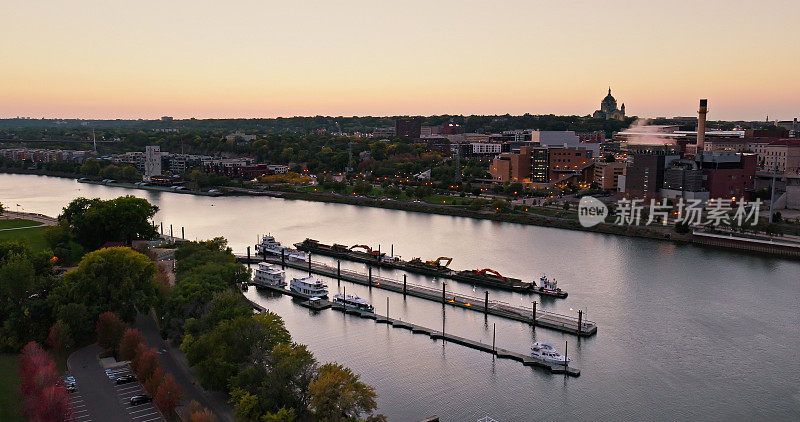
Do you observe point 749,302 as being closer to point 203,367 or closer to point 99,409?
point 203,367

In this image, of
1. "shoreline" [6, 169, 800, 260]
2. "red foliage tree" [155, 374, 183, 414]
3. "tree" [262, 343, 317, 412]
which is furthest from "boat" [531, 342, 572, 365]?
"shoreline" [6, 169, 800, 260]

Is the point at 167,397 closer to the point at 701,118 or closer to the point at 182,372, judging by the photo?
the point at 182,372

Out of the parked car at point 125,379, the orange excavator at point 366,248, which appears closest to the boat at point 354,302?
the orange excavator at point 366,248

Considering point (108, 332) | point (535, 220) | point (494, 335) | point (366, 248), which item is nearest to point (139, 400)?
point (108, 332)

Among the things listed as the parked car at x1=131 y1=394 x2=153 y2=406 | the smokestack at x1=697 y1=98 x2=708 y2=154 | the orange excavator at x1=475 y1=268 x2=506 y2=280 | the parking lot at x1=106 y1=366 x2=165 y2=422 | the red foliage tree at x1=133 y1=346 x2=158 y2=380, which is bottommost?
the parking lot at x1=106 y1=366 x2=165 y2=422

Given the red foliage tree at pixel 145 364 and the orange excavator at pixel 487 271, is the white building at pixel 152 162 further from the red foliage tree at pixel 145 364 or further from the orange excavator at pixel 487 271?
the red foliage tree at pixel 145 364

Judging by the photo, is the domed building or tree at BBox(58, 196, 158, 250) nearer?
tree at BBox(58, 196, 158, 250)

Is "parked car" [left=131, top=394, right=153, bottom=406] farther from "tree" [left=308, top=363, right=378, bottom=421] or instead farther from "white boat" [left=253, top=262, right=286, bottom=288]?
"white boat" [left=253, top=262, right=286, bottom=288]
